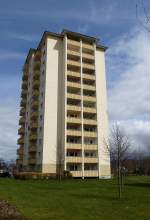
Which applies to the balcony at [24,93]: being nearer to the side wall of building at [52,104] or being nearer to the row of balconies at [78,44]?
the side wall of building at [52,104]

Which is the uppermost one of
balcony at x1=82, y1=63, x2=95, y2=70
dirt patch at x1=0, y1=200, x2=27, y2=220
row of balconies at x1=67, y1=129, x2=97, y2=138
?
balcony at x1=82, y1=63, x2=95, y2=70

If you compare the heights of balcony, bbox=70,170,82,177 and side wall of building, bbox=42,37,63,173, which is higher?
side wall of building, bbox=42,37,63,173

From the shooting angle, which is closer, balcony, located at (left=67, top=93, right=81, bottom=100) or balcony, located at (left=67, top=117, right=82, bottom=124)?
balcony, located at (left=67, top=117, right=82, bottom=124)

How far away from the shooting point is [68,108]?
191ft

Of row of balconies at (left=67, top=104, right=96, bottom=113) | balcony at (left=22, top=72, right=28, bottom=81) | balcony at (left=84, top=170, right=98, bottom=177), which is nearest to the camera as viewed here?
balcony at (left=84, top=170, right=98, bottom=177)

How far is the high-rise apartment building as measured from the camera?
185 feet

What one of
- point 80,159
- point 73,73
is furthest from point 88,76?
point 80,159

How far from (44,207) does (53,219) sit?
11.5 feet

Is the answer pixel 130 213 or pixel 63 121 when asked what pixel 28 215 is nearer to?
pixel 130 213

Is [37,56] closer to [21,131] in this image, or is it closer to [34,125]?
[34,125]

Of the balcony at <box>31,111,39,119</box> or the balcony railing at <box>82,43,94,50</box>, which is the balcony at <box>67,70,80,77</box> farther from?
the balcony at <box>31,111,39,119</box>

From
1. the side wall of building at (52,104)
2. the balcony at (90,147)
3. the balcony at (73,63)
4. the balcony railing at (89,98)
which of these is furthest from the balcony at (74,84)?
the balcony at (90,147)

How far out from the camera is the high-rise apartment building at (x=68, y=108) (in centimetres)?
5647

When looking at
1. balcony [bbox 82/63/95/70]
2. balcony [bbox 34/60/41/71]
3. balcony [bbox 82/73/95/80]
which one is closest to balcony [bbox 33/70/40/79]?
balcony [bbox 34/60/41/71]
